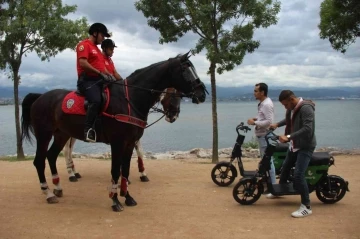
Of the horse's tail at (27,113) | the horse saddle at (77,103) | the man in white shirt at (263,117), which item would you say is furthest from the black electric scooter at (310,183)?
the horse's tail at (27,113)

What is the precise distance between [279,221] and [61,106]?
14.2 ft

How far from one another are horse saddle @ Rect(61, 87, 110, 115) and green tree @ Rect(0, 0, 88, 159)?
6746 millimetres

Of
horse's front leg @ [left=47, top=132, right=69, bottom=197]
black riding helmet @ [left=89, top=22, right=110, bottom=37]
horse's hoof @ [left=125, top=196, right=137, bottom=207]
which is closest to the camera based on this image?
black riding helmet @ [left=89, top=22, right=110, bottom=37]

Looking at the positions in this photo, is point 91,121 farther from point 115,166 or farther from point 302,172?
point 302,172

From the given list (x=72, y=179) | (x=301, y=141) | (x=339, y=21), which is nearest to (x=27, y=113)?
(x=72, y=179)

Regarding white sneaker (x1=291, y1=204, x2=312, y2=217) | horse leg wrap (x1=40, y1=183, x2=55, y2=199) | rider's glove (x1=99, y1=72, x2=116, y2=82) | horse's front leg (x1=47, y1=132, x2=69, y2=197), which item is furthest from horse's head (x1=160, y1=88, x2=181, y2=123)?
white sneaker (x1=291, y1=204, x2=312, y2=217)

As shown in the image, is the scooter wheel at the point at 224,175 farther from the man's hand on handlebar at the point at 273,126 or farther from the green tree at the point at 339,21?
the green tree at the point at 339,21

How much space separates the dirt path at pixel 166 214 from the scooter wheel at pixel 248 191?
5.3 inches

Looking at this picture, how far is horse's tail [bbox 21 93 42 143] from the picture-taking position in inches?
314

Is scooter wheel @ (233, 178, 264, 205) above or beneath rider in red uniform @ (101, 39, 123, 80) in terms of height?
beneath

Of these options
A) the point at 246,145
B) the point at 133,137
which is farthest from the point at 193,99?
the point at 246,145

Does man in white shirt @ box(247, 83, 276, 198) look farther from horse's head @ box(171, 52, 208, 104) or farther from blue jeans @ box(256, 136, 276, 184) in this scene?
horse's head @ box(171, 52, 208, 104)

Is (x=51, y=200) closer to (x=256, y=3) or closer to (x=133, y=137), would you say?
(x=133, y=137)

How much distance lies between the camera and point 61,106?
7059 millimetres
